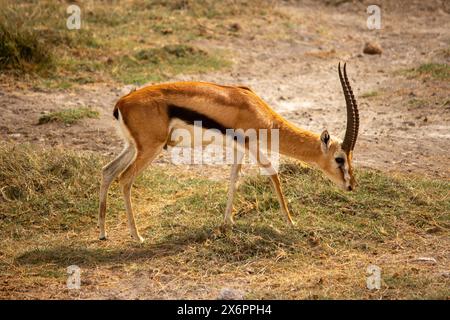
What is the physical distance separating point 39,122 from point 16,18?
11.3ft

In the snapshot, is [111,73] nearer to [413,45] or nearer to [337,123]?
[337,123]

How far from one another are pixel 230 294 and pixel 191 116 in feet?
5.93

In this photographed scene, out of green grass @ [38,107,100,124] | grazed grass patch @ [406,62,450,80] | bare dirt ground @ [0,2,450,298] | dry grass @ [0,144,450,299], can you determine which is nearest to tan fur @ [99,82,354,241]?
dry grass @ [0,144,450,299]

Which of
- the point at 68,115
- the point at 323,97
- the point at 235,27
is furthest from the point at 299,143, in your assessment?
the point at 235,27

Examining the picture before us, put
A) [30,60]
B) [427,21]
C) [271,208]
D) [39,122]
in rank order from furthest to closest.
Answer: [427,21]
[30,60]
[39,122]
[271,208]

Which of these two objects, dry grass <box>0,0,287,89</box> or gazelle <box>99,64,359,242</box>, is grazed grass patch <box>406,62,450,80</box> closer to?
dry grass <box>0,0,287,89</box>

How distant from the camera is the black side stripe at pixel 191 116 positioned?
21.5 feet

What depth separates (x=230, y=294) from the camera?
18.0 ft

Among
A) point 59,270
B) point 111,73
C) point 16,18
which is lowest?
point 59,270

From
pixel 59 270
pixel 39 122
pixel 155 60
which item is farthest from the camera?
pixel 155 60

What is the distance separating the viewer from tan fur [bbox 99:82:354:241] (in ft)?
21.3

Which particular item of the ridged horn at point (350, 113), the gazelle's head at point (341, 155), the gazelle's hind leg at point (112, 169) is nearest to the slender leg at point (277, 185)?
the gazelle's head at point (341, 155)

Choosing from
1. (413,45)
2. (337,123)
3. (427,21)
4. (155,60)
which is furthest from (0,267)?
(427,21)

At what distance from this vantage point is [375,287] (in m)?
5.60
